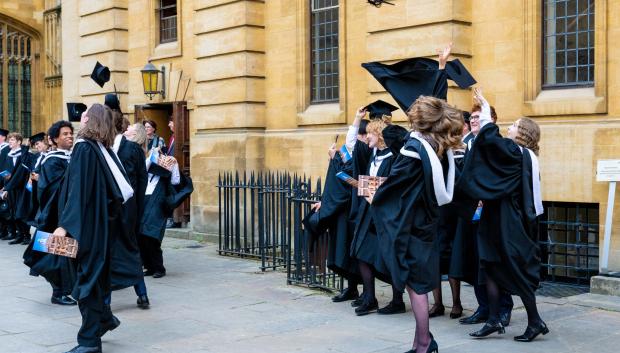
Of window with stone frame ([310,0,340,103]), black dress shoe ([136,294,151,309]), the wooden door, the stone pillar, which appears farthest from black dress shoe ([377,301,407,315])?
the wooden door

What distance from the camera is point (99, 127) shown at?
7.23 metres

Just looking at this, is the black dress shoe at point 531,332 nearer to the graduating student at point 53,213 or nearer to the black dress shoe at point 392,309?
the black dress shoe at point 392,309

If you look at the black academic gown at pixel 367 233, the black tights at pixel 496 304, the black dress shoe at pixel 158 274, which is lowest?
the black dress shoe at pixel 158 274

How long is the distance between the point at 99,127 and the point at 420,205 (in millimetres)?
2809

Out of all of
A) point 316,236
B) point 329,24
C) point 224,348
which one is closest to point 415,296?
point 224,348

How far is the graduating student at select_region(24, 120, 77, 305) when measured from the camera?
310 inches

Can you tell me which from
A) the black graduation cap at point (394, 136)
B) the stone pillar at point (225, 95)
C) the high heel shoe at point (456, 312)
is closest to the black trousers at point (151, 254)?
the stone pillar at point (225, 95)

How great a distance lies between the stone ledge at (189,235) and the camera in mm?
15180

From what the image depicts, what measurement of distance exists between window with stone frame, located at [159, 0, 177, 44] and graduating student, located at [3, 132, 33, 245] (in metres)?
3.71

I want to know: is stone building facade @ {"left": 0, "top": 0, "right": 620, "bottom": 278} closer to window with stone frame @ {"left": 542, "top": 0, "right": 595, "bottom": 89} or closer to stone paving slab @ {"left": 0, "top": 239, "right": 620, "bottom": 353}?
window with stone frame @ {"left": 542, "top": 0, "right": 595, "bottom": 89}

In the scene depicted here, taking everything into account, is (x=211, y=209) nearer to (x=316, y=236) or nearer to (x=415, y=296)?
(x=316, y=236)

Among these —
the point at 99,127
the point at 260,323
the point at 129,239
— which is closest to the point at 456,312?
the point at 260,323

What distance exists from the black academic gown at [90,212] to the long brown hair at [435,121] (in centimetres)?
262

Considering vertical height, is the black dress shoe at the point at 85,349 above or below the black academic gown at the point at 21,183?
below
